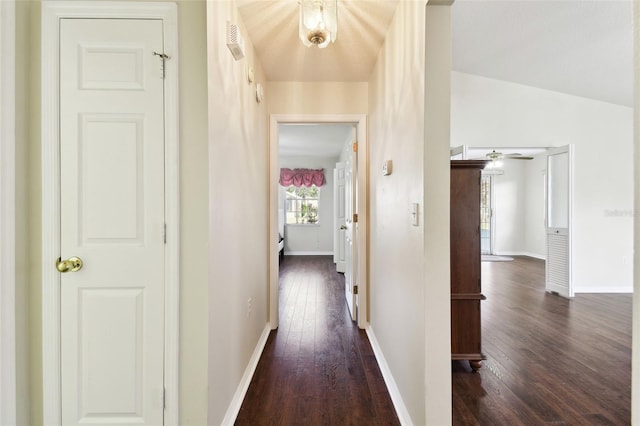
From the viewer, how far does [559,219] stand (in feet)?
13.5

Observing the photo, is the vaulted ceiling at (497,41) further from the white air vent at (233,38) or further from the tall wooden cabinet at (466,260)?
the tall wooden cabinet at (466,260)

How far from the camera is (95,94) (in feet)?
4.26

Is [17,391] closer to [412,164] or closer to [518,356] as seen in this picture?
[412,164]

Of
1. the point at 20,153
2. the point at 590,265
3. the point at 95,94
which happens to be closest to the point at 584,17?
the point at 590,265

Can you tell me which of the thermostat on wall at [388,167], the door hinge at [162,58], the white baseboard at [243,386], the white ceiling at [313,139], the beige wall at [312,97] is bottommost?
the white baseboard at [243,386]

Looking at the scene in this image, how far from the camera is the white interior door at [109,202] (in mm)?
1300

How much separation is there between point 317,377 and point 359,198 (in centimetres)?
159

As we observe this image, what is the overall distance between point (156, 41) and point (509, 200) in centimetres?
852

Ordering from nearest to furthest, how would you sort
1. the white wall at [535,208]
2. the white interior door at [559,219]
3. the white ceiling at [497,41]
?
the white ceiling at [497,41] → the white interior door at [559,219] → the white wall at [535,208]

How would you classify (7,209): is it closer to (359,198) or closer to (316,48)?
(316,48)

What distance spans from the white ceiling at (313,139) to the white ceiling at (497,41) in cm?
155

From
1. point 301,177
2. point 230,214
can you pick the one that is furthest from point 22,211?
point 301,177

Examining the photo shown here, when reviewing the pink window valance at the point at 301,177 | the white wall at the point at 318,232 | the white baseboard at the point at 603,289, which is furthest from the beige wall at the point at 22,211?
the white wall at the point at 318,232

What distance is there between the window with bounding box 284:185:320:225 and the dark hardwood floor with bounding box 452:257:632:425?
15.3ft
